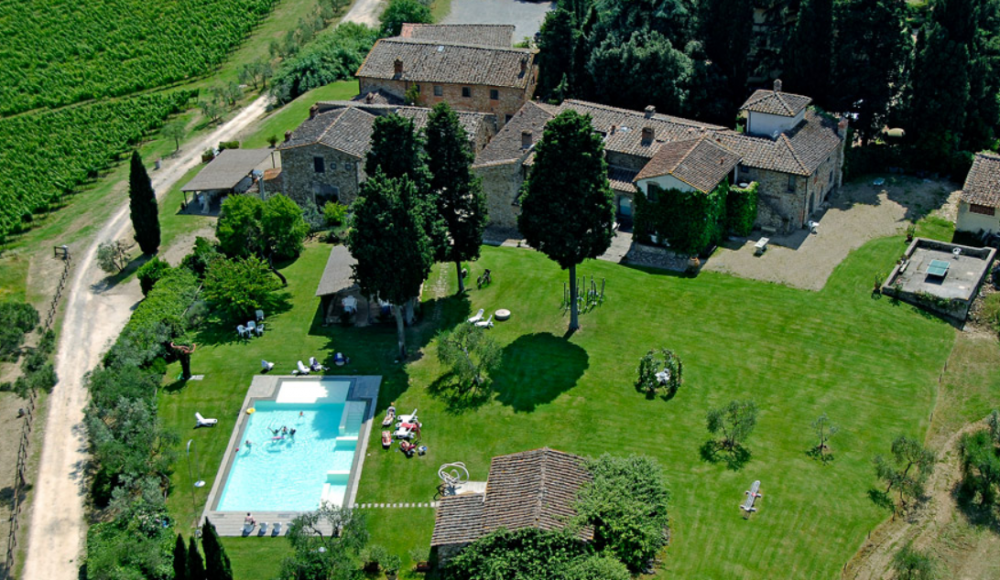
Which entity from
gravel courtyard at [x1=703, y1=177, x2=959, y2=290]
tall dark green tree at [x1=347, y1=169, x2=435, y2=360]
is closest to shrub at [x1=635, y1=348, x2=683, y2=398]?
gravel courtyard at [x1=703, y1=177, x2=959, y2=290]

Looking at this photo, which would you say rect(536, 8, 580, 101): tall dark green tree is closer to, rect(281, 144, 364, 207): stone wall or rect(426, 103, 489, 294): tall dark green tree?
rect(281, 144, 364, 207): stone wall

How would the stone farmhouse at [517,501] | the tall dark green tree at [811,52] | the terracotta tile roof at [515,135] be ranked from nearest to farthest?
1. the stone farmhouse at [517,501]
2. the terracotta tile roof at [515,135]
3. the tall dark green tree at [811,52]

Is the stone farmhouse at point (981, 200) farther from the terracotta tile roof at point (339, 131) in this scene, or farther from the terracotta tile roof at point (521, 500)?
the terracotta tile roof at point (339, 131)

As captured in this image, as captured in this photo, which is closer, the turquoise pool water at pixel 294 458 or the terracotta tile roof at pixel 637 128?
the turquoise pool water at pixel 294 458

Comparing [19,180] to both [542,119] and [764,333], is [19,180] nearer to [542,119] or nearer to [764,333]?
[542,119]

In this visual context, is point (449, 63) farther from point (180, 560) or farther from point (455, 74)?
point (180, 560)

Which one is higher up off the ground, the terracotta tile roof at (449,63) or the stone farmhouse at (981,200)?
the terracotta tile roof at (449,63)

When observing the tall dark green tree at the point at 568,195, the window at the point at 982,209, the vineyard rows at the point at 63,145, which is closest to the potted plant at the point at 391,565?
the tall dark green tree at the point at 568,195
